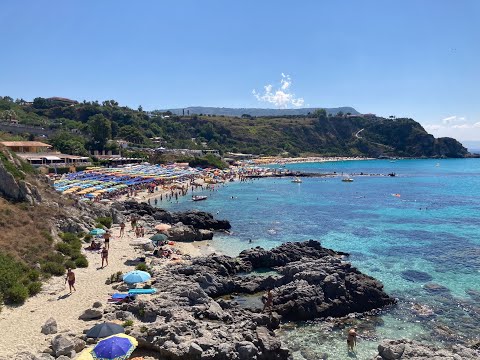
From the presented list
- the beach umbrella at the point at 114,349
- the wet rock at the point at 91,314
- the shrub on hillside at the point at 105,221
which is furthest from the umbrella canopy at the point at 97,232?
the beach umbrella at the point at 114,349

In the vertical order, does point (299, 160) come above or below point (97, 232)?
above

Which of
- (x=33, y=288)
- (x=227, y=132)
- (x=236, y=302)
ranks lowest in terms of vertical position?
(x=236, y=302)

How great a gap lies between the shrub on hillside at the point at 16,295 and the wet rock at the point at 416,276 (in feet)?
71.6

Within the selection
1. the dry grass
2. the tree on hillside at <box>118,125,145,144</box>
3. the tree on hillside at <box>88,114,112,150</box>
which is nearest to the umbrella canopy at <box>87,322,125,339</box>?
the dry grass

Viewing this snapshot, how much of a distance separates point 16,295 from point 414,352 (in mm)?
16056

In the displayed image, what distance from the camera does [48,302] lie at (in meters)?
17.8

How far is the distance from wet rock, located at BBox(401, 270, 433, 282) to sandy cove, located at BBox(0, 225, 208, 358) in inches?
688

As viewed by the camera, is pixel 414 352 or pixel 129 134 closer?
pixel 414 352

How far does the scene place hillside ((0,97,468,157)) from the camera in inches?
5007

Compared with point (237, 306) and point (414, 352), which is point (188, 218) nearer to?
point (237, 306)

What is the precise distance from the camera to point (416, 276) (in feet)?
86.6

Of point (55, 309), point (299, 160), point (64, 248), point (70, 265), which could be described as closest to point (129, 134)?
point (299, 160)

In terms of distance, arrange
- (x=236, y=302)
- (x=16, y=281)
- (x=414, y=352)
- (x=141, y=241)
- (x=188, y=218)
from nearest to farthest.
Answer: (x=414, y=352) < (x=16, y=281) < (x=236, y=302) < (x=141, y=241) < (x=188, y=218)

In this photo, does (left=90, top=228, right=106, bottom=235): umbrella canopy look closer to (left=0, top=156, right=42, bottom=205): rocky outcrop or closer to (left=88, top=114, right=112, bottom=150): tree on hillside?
(left=0, top=156, right=42, bottom=205): rocky outcrop
